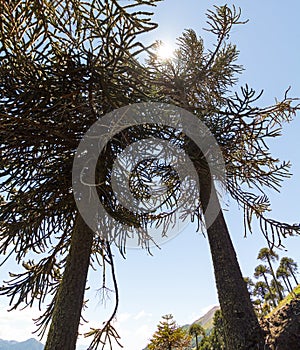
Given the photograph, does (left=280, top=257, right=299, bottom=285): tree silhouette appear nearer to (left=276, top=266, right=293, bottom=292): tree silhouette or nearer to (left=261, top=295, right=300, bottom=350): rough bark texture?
(left=276, top=266, right=293, bottom=292): tree silhouette

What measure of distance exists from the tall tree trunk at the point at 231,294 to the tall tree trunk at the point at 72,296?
2148 mm

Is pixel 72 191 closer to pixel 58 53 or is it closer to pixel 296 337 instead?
pixel 58 53

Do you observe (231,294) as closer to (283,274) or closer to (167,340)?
(167,340)

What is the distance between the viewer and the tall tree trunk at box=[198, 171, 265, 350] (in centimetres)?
382

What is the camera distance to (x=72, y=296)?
14.2 feet

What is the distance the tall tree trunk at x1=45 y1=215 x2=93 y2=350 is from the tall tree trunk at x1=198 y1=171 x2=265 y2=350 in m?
2.15

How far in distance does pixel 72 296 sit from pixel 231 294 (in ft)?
7.88

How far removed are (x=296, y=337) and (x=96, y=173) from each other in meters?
3.91

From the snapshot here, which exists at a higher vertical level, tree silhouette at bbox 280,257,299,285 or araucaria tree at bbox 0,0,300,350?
tree silhouette at bbox 280,257,299,285

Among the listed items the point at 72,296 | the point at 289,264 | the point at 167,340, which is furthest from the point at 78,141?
the point at 289,264

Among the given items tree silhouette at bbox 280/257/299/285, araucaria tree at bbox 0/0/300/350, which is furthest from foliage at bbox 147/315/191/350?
tree silhouette at bbox 280/257/299/285

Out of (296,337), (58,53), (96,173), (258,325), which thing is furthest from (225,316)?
(58,53)

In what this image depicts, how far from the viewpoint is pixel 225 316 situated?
414 cm

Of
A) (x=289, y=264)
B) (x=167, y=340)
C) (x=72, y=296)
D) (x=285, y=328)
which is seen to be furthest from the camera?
(x=289, y=264)
